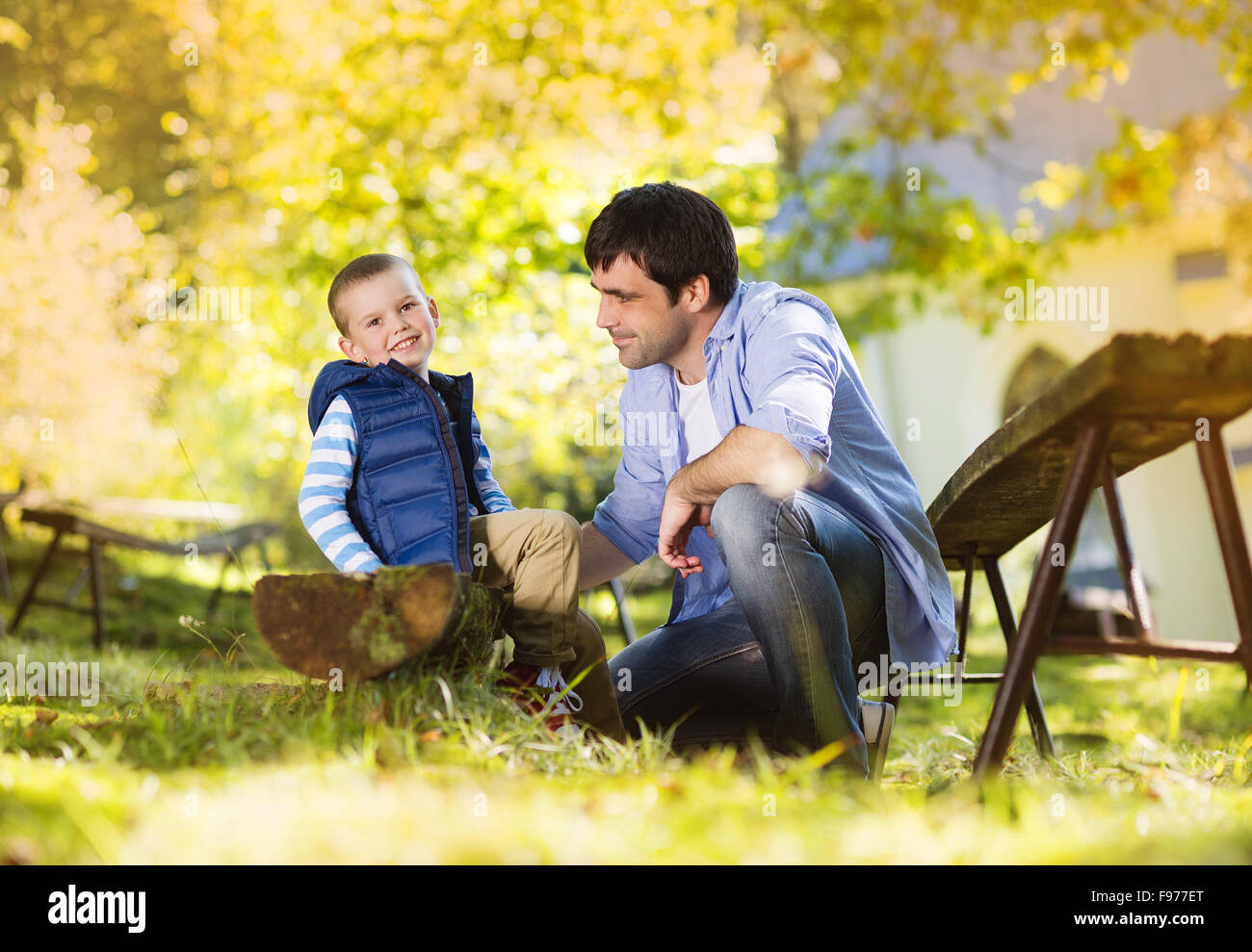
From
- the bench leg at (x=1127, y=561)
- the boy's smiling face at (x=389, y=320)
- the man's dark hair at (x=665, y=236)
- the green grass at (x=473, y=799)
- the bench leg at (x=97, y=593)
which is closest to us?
the green grass at (x=473, y=799)

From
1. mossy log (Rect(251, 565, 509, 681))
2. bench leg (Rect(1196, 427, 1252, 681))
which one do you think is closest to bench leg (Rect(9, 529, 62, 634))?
mossy log (Rect(251, 565, 509, 681))

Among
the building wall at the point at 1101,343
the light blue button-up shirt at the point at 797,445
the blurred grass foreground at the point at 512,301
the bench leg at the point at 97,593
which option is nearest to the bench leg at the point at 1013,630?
the blurred grass foreground at the point at 512,301

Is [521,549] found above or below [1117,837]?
above

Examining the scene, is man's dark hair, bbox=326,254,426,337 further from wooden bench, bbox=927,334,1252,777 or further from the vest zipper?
wooden bench, bbox=927,334,1252,777

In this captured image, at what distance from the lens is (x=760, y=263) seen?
749cm

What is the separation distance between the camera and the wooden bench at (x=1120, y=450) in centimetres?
180

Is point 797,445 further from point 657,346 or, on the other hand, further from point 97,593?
point 97,593

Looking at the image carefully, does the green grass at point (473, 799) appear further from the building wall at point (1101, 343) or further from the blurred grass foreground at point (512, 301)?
the building wall at point (1101, 343)

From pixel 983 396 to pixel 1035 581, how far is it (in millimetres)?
11446

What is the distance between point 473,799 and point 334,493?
1003 millimetres

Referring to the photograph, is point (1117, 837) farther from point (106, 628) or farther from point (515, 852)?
point (106, 628)

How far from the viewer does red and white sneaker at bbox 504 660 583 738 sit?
8.23 feet

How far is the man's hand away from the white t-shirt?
1.29 ft

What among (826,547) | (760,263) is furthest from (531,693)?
(760,263)
